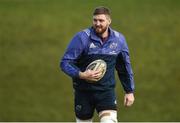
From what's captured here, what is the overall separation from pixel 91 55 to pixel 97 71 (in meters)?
0.23

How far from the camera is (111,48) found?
8406 mm

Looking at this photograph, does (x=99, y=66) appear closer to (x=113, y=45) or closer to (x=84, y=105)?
(x=113, y=45)

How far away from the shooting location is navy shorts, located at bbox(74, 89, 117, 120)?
8.48 meters

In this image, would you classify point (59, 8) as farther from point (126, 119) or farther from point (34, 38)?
point (126, 119)

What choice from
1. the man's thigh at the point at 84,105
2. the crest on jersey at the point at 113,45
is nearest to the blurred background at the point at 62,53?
the man's thigh at the point at 84,105

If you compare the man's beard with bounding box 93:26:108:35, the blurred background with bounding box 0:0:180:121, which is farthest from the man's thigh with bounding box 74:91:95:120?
the blurred background with bounding box 0:0:180:121

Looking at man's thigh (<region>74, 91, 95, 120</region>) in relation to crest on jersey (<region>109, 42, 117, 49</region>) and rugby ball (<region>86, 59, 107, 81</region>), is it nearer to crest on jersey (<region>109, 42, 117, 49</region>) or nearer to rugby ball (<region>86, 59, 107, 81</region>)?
rugby ball (<region>86, 59, 107, 81</region>)

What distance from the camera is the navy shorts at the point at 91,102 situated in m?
8.48

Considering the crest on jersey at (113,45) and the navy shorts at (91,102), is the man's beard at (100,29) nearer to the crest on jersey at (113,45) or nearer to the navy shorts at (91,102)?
the crest on jersey at (113,45)

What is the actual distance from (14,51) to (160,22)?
2.93 metres

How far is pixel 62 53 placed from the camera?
A: 48.2 feet

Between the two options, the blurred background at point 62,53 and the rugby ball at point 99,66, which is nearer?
the rugby ball at point 99,66

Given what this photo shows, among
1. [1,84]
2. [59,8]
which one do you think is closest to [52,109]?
[1,84]

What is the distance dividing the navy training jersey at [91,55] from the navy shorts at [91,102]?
7 centimetres
